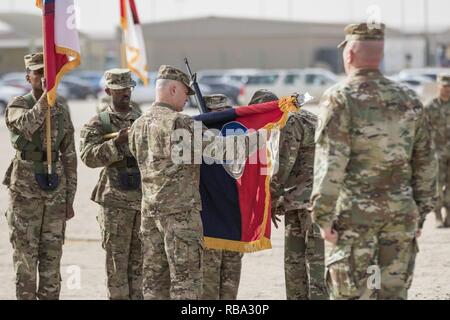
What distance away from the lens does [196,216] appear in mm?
7617

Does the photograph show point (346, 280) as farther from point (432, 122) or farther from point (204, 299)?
point (432, 122)

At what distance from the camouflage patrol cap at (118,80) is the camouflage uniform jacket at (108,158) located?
0.81 feet

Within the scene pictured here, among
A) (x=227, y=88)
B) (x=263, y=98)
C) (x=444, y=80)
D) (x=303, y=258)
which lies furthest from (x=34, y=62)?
(x=227, y=88)

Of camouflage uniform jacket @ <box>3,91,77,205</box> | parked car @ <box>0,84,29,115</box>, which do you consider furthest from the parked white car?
camouflage uniform jacket @ <box>3,91,77,205</box>

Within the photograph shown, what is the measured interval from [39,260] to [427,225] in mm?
7298

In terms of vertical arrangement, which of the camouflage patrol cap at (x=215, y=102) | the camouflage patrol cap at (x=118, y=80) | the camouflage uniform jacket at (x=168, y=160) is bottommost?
the camouflage uniform jacket at (x=168, y=160)

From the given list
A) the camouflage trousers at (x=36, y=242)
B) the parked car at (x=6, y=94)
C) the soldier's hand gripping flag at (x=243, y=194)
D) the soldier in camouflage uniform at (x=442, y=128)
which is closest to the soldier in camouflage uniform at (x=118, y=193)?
the camouflage trousers at (x=36, y=242)

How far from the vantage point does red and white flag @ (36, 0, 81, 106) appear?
29.0 ft

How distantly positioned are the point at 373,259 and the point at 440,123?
900cm

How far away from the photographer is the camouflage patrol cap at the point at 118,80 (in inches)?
340

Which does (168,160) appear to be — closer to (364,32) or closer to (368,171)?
(368,171)

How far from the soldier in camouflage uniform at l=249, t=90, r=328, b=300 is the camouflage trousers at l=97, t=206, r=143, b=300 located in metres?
1.22

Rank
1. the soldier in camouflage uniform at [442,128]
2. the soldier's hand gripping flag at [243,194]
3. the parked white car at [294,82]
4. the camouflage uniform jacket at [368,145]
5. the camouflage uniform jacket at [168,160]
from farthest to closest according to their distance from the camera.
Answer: the parked white car at [294,82], the soldier in camouflage uniform at [442,128], the soldier's hand gripping flag at [243,194], the camouflage uniform jacket at [168,160], the camouflage uniform jacket at [368,145]

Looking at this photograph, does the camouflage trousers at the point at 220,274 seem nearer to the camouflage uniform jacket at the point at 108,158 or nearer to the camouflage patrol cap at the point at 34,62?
the camouflage uniform jacket at the point at 108,158
